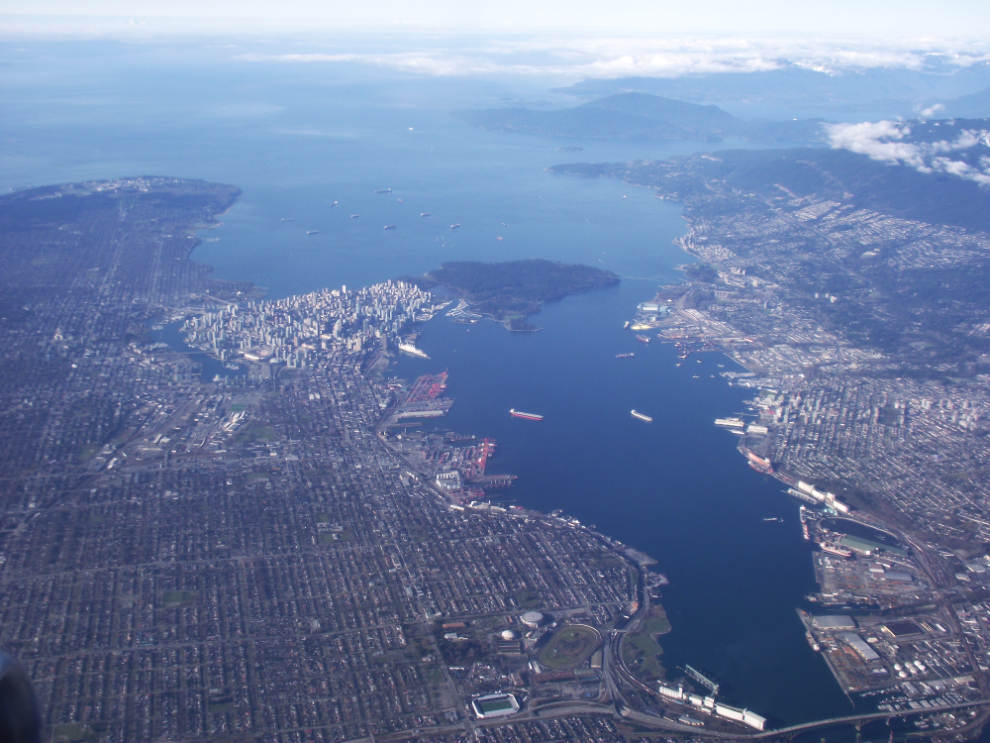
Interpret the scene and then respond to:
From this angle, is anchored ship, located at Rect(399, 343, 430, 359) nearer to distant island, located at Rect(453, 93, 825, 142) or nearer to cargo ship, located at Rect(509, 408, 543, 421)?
cargo ship, located at Rect(509, 408, 543, 421)

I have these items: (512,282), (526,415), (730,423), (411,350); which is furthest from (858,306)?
(411,350)

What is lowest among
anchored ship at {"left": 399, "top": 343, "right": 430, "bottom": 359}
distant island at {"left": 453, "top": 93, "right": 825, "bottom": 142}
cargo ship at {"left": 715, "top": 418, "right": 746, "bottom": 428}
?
cargo ship at {"left": 715, "top": 418, "right": 746, "bottom": 428}

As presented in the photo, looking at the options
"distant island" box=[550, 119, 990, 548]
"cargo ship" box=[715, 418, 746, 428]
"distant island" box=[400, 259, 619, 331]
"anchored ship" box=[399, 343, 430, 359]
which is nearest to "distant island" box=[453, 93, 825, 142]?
"distant island" box=[550, 119, 990, 548]

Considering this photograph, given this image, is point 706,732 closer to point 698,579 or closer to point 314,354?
point 698,579

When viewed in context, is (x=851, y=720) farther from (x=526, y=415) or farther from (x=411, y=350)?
(x=411, y=350)

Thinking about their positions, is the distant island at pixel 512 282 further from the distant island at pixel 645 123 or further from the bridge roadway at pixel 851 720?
the distant island at pixel 645 123
